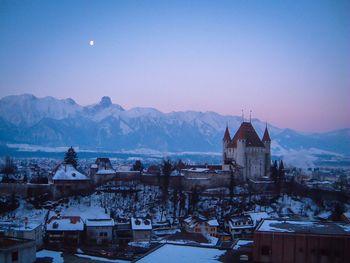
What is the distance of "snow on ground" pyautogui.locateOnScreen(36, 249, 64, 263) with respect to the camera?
1115 inches

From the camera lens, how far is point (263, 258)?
16.3 meters

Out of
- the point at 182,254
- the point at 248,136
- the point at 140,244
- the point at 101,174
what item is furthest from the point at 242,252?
the point at 248,136

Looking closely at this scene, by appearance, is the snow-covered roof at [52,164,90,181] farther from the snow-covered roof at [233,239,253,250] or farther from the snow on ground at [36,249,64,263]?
the snow-covered roof at [233,239,253,250]

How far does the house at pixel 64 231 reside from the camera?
34.3 meters

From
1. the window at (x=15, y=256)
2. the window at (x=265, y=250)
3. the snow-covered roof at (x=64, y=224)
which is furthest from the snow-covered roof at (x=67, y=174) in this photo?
the window at (x=265, y=250)

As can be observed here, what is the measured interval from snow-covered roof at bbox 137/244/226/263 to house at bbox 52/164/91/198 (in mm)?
28508

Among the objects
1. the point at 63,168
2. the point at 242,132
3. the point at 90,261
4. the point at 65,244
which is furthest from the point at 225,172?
the point at 90,261

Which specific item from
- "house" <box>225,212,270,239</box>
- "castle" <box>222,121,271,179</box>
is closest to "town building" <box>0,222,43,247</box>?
"house" <box>225,212,270,239</box>

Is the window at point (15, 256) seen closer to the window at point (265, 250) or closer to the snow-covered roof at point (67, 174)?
the window at point (265, 250)

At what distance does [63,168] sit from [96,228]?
14.1 m

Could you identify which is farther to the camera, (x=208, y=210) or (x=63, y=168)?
(x=63, y=168)

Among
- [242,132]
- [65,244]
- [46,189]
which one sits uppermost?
[242,132]

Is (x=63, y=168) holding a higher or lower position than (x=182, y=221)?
higher

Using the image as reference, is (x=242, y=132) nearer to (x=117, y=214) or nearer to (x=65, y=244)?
(x=117, y=214)
